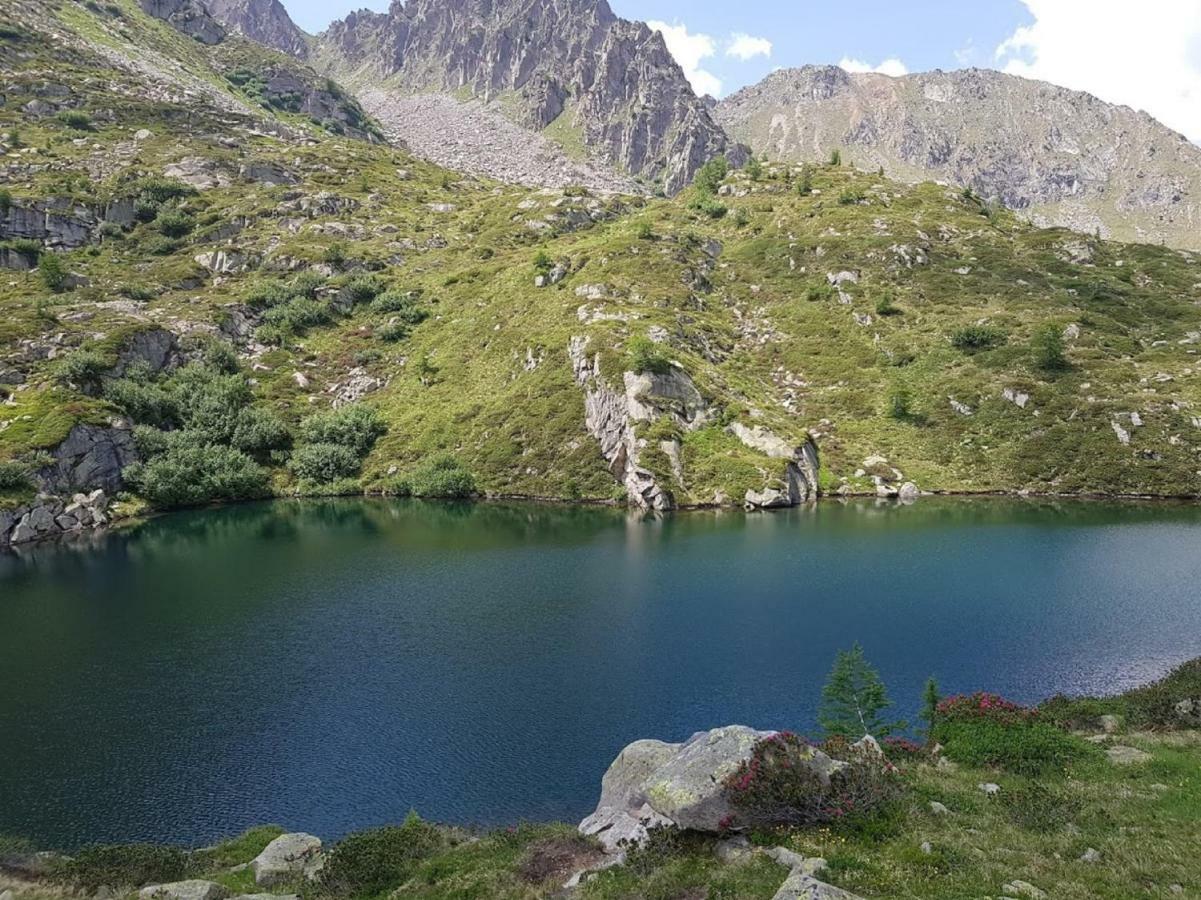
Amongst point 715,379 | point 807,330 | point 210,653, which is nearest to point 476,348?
point 715,379

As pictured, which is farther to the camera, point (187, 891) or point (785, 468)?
point (785, 468)

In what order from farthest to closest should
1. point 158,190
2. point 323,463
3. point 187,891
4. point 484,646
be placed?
1. point 158,190
2. point 323,463
3. point 484,646
4. point 187,891

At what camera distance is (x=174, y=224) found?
7160 inches

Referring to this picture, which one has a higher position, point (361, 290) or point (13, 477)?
point (361, 290)

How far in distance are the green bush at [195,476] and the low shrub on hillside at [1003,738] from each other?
104 m

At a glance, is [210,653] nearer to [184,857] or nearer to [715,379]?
[184,857]

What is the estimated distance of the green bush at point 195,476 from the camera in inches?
4023

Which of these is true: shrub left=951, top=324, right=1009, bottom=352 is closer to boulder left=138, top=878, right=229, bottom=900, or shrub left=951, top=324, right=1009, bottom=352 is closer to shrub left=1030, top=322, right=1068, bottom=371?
shrub left=1030, top=322, right=1068, bottom=371

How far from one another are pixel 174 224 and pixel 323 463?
113062 millimetres

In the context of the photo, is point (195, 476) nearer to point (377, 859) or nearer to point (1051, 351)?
point (377, 859)

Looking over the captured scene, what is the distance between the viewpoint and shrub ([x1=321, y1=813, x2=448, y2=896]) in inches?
853

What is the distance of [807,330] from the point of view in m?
136

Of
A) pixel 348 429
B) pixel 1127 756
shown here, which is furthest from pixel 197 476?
pixel 1127 756

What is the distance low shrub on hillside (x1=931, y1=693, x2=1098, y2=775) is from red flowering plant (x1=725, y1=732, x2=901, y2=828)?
25.0 ft
